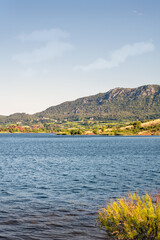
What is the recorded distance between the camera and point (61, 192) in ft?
105

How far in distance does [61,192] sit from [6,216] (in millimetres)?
10765

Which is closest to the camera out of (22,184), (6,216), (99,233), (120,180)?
(99,233)

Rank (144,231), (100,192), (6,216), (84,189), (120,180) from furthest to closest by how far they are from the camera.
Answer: (120,180) → (84,189) → (100,192) → (6,216) → (144,231)

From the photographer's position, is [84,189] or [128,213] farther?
[84,189]

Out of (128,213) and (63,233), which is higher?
(128,213)

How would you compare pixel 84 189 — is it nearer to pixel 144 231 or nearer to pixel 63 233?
pixel 63 233

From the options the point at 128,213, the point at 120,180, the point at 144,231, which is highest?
the point at 128,213

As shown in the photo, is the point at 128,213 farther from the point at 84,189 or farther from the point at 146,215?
the point at 84,189

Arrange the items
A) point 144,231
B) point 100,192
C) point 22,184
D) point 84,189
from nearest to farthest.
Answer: point 144,231, point 100,192, point 84,189, point 22,184

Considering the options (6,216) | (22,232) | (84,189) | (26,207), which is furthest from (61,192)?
(22,232)

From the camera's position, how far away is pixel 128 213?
12688 millimetres

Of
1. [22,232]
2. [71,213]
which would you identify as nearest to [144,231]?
[22,232]

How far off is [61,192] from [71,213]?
9.32 meters

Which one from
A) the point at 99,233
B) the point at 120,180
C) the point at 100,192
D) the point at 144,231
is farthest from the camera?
the point at 120,180
